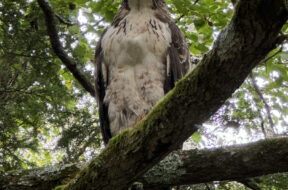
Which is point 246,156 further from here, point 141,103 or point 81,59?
point 81,59

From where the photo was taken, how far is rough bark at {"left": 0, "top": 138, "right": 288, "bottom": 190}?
9.51 ft

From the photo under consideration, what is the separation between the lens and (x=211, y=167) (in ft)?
9.91

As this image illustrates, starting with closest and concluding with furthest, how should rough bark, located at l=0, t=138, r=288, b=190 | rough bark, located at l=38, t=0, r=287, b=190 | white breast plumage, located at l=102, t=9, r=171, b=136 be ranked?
rough bark, located at l=38, t=0, r=287, b=190 < rough bark, located at l=0, t=138, r=288, b=190 < white breast plumage, located at l=102, t=9, r=171, b=136

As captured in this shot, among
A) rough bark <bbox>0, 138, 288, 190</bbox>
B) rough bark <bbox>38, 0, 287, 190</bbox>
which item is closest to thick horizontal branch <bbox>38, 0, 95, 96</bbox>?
rough bark <bbox>0, 138, 288, 190</bbox>

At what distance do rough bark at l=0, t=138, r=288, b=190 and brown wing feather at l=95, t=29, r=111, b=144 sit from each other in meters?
1.29

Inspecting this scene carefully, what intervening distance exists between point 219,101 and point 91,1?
158 inches

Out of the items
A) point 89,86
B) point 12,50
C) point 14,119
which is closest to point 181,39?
point 89,86

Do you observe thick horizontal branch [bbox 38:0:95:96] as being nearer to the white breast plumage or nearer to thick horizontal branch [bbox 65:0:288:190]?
the white breast plumage

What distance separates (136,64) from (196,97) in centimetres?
236

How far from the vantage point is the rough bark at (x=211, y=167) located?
114 inches

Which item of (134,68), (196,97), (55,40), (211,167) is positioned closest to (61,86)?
(55,40)

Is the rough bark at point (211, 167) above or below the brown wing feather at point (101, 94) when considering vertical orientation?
below

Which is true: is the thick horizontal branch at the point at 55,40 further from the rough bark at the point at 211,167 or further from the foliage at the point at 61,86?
the rough bark at the point at 211,167

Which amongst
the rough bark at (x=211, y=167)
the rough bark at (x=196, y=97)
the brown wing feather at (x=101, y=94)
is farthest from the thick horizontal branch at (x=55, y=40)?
the rough bark at (x=196, y=97)
